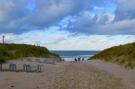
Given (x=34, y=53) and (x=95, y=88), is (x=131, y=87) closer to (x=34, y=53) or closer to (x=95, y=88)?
(x=95, y=88)

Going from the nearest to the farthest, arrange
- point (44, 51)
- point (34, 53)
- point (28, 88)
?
1. point (28, 88)
2. point (34, 53)
3. point (44, 51)

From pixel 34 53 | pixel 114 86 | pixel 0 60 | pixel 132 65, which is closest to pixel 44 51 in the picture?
pixel 34 53

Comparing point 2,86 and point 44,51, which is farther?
point 44,51

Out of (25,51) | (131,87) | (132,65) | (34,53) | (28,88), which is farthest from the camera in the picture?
(34,53)

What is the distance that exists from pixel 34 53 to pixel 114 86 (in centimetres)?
5442

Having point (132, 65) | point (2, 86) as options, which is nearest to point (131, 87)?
point (2, 86)

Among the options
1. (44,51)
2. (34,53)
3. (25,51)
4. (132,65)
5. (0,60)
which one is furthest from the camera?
(44,51)

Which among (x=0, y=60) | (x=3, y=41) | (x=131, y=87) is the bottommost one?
(x=131, y=87)

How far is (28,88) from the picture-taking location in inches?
770

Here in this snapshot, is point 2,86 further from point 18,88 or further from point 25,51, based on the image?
point 25,51

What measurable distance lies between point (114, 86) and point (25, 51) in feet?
165

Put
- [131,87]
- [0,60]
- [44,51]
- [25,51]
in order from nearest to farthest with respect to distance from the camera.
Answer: [131,87] → [0,60] → [25,51] → [44,51]

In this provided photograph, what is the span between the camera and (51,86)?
20.2 m

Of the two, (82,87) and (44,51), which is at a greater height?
(44,51)
